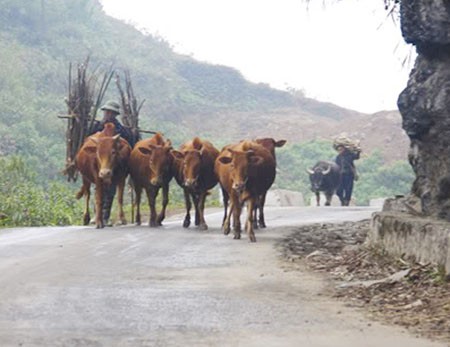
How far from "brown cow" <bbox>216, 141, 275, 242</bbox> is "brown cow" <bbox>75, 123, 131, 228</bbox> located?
7.35ft

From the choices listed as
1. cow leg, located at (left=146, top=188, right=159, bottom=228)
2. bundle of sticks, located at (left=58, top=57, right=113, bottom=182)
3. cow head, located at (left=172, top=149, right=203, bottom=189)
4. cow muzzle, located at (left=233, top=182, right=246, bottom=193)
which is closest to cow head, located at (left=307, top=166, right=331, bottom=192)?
bundle of sticks, located at (left=58, top=57, right=113, bottom=182)

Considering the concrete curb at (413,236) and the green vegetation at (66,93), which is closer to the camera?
the concrete curb at (413,236)

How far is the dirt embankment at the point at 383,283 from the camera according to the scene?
861 centimetres

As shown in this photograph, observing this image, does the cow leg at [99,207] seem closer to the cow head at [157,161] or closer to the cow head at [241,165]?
the cow head at [157,161]

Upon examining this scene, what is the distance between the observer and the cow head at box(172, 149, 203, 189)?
1764 centimetres

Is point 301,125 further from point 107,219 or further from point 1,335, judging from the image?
point 1,335

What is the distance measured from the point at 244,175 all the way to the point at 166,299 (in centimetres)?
651

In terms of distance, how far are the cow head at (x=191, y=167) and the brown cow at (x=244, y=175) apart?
26.1 inches

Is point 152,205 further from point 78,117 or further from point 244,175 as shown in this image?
point 78,117

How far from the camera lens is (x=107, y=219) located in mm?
19766

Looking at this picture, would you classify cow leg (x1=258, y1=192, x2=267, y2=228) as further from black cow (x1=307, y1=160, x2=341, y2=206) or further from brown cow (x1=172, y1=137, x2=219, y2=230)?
black cow (x1=307, y1=160, x2=341, y2=206)

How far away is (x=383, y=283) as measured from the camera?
1034 centimetres

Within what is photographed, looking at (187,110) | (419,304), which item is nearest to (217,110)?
(187,110)

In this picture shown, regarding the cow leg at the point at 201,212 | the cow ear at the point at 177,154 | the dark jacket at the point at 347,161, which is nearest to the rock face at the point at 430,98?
the cow leg at the point at 201,212
